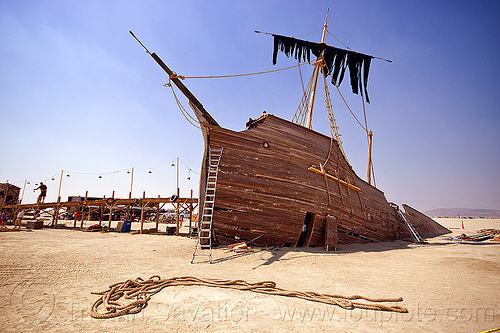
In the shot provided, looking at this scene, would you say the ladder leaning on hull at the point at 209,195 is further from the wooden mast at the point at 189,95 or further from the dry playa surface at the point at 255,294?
the wooden mast at the point at 189,95

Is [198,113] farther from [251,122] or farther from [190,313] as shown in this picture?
[190,313]

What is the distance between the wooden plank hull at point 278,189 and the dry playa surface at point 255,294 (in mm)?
1303

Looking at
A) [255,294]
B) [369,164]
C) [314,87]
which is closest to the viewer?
[255,294]

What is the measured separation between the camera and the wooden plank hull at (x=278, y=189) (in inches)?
325

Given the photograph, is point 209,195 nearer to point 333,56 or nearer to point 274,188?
point 274,188

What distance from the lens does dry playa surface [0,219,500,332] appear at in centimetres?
307

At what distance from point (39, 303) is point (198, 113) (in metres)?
6.93

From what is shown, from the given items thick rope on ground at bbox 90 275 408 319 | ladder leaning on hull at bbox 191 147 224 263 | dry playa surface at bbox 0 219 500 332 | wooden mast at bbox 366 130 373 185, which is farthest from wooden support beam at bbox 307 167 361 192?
wooden mast at bbox 366 130 373 185

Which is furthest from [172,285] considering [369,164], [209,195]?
[369,164]

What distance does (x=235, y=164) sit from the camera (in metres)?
8.54

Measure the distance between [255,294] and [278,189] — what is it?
4930 mm

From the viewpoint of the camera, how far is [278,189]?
28.9ft

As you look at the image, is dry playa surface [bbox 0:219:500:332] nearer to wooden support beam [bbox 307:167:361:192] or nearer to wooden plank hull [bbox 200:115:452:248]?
wooden plank hull [bbox 200:115:452:248]

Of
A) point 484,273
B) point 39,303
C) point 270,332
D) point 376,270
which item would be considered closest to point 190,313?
point 270,332
